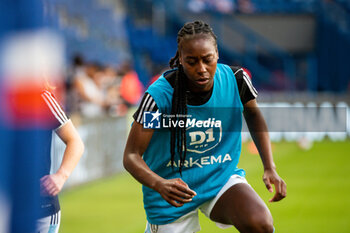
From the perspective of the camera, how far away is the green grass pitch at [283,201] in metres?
7.22

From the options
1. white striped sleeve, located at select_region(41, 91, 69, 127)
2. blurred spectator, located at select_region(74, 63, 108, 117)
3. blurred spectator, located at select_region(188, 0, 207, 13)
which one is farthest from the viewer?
blurred spectator, located at select_region(188, 0, 207, 13)

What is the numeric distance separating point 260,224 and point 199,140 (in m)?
0.71

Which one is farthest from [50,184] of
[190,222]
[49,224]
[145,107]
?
[190,222]

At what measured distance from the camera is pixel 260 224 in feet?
11.8

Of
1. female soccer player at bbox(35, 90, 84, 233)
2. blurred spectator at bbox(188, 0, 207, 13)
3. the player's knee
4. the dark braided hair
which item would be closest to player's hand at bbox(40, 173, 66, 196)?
female soccer player at bbox(35, 90, 84, 233)

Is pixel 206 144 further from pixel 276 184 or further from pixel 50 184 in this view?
pixel 50 184

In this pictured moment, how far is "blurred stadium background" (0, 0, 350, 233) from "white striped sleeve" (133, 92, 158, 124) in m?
0.69

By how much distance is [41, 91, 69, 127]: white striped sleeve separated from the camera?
333 cm

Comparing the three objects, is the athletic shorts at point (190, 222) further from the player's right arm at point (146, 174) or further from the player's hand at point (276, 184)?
the player's right arm at point (146, 174)

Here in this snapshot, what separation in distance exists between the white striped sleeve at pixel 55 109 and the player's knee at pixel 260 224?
1232 millimetres

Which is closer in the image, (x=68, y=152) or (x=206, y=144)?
(x=68, y=152)

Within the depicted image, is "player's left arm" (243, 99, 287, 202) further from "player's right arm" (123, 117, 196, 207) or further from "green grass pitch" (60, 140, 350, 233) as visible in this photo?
"green grass pitch" (60, 140, 350, 233)

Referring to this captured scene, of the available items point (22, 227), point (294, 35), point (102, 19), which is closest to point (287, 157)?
point (102, 19)

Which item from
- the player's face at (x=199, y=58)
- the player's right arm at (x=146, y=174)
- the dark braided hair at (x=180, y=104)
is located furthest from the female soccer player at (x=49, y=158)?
the player's face at (x=199, y=58)
